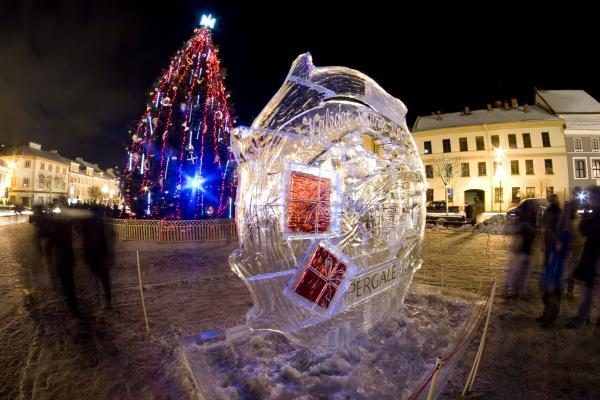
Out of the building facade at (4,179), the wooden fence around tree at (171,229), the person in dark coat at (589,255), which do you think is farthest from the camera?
the building facade at (4,179)

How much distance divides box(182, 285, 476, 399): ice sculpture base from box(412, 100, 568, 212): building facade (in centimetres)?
3205

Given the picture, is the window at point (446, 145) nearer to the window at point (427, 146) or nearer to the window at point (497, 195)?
the window at point (427, 146)

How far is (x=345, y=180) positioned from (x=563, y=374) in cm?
285

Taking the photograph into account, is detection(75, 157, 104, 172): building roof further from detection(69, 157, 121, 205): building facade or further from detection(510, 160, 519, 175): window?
detection(510, 160, 519, 175): window

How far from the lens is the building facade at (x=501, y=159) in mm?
32875

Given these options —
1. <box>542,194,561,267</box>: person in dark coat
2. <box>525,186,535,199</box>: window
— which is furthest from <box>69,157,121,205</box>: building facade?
<box>542,194,561,267</box>: person in dark coat

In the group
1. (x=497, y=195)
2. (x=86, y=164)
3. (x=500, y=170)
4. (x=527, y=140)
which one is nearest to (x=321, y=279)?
(x=500, y=170)

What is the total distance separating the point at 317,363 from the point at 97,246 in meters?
4.00

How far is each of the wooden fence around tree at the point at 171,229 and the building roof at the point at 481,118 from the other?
30.3 metres

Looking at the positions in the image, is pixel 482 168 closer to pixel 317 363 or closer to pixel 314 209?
pixel 317 363

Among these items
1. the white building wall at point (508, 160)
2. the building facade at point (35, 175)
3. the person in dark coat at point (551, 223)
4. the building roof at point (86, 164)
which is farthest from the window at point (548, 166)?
the building roof at point (86, 164)

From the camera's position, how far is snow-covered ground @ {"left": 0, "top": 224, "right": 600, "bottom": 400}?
2.92 m

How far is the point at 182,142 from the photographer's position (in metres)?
12.8

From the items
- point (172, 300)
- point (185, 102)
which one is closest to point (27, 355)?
point (172, 300)
